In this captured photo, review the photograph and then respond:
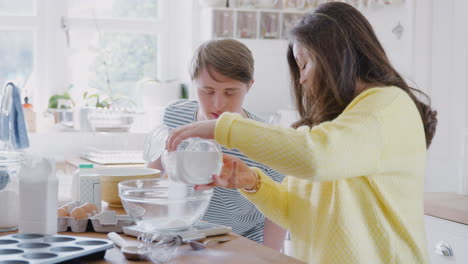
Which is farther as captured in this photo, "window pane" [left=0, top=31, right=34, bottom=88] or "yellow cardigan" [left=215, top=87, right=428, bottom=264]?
"window pane" [left=0, top=31, right=34, bottom=88]

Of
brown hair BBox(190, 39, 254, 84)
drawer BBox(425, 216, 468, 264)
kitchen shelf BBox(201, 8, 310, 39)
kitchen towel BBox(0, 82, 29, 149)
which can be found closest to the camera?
brown hair BBox(190, 39, 254, 84)

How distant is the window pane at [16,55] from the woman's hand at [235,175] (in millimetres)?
3066

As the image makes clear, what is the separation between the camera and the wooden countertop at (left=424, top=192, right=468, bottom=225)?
2145 mm

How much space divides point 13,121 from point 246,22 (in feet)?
6.47

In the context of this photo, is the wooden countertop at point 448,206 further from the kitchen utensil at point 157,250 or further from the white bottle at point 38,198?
the white bottle at point 38,198

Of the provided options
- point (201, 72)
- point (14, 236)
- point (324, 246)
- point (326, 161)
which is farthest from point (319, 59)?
point (14, 236)

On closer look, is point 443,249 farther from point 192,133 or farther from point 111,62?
point 111,62

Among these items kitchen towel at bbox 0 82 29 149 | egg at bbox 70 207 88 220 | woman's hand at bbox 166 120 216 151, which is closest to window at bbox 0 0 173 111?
kitchen towel at bbox 0 82 29 149

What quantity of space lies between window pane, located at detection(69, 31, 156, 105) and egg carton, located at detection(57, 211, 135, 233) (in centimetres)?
303

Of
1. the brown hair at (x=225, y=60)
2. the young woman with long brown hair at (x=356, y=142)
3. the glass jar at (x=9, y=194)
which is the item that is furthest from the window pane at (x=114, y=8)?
the young woman with long brown hair at (x=356, y=142)

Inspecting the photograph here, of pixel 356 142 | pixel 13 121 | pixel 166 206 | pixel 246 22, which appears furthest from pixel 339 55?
pixel 246 22

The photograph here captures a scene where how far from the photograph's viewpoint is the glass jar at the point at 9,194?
4.84 ft

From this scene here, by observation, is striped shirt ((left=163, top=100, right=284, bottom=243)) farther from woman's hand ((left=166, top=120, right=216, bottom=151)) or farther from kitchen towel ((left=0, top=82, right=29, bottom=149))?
kitchen towel ((left=0, top=82, right=29, bottom=149))

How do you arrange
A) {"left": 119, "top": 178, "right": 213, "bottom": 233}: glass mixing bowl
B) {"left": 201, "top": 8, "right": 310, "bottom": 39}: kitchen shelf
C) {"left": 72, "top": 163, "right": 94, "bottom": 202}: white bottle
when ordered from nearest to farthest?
{"left": 119, "top": 178, "right": 213, "bottom": 233}: glass mixing bowl
{"left": 72, "top": 163, "right": 94, "bottom": 202}: white bottle
{"left": 201, "top": 8, "right": 310, "bottom": 39}: kitchen shelf
